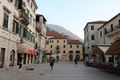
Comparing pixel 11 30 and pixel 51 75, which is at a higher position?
pixel 11 30

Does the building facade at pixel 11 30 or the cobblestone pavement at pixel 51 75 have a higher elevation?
the building facade at pixel 11 30

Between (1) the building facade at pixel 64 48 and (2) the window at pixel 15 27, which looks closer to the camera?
(2) the window at pixel 15 27

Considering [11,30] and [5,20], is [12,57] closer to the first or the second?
[11,30]

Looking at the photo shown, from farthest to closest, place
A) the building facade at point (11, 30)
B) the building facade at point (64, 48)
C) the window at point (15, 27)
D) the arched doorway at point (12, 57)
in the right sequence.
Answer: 1. the building facade at point (64, 48)
2. the window at point (15, 27)
3. the arched doorway at point (12, 57)
4. the building facade at point (11, 30)

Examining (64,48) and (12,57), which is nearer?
(12,57)

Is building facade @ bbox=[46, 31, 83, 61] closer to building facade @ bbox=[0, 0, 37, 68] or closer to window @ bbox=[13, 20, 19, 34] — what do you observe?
building facade @ bbox=[0, 0, 37, 68]

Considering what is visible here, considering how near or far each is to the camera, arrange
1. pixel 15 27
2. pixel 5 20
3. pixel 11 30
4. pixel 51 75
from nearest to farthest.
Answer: pixel 51 75, pixel 5 20, pixel 11 30, pixel 15 27

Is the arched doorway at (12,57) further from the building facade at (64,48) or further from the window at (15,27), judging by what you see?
the building facade at (64,48)

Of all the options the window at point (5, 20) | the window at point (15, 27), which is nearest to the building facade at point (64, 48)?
the window at point (15, 27)

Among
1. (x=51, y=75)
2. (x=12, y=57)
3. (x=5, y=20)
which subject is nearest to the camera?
(x=51, y=75)

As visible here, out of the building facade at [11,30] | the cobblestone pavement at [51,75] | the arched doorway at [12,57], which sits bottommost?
the cobblestone pavement at [51,75]

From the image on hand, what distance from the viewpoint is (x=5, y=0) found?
20938 millimetres

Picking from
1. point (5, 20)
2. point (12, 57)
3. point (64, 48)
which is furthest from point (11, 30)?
point (64, 48)

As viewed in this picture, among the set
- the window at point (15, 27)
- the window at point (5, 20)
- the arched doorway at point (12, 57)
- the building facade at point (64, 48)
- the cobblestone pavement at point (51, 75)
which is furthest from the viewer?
the building facade at point (64, 48)
